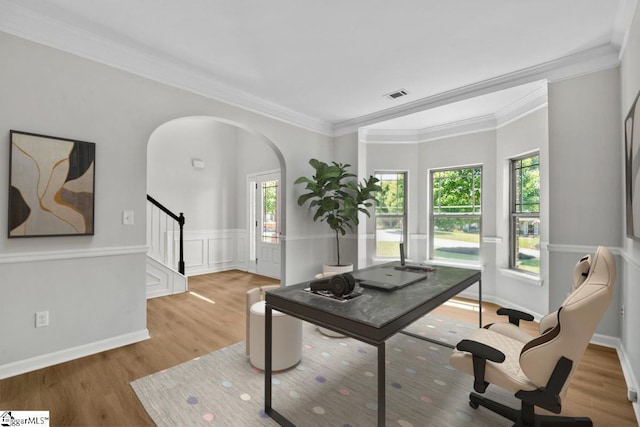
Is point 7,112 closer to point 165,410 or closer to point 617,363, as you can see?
point 165,410

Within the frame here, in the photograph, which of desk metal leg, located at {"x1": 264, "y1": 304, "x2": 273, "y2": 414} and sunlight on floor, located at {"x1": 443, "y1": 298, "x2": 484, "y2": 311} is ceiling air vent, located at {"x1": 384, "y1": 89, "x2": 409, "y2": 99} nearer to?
sunlight on floor, located at {"x1": 443, "y1": 298, "x2": 484, "y2": 311}

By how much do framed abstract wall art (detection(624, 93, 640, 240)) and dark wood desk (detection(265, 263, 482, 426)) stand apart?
120 centimetres

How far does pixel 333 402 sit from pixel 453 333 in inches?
69.3

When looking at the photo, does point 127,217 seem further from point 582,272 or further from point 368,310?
point 582,272

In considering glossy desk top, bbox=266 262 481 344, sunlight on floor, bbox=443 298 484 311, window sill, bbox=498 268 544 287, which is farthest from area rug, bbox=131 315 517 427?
window sill, bbox=498 268 544 287

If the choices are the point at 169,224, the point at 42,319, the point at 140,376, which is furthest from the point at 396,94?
the point at 169,224

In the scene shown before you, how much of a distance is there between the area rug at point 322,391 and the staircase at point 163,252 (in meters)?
2.38

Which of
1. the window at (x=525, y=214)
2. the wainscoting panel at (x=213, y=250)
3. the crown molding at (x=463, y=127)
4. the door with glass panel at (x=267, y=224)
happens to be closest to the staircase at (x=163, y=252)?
the wainscoting panel at (x=213, y=250)

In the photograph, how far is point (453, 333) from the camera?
3.11 m

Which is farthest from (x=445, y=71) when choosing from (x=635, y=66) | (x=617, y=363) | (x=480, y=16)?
(x=617, y=363)

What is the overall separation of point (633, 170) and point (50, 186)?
4.31m

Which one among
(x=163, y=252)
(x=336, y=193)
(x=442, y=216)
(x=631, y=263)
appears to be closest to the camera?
(x=631, y=263)

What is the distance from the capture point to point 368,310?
1.52 metres

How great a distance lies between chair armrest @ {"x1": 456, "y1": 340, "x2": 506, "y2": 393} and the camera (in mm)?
1384
